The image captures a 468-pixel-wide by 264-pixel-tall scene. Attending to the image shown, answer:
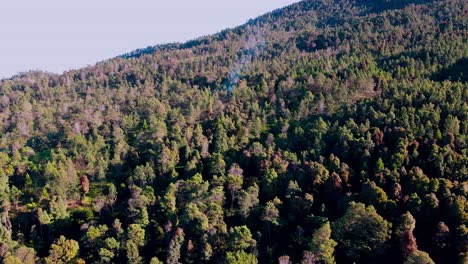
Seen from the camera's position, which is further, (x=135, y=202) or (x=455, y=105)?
(x=455, y=105)

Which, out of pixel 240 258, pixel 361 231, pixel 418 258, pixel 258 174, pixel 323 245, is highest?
pixel 258 174

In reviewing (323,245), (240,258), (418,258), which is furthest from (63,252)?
(418,258)

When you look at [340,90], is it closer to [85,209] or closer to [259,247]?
[259,247]

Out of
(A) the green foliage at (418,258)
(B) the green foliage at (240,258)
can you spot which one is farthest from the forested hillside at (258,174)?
(B) the green foliage at (240,258)

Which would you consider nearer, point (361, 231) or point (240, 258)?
point (240, 258)

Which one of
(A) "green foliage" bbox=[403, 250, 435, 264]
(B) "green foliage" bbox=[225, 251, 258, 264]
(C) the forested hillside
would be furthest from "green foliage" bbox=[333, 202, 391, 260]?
(B) "green foliage" bbox=[225, 251, 258, 264]

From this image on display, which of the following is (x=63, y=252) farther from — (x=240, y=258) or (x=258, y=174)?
(x=258, y=174)

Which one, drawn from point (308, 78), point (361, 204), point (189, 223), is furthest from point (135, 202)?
point (308, 78)

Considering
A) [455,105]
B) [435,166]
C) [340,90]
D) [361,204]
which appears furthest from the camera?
[340,90]

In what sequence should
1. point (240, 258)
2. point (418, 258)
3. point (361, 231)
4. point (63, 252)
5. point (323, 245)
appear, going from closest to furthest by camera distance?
1. point (418, 258)
2. point (240, 258)
3. point (323, 245)
4. point (361, 231)
5. point (63, 252)
